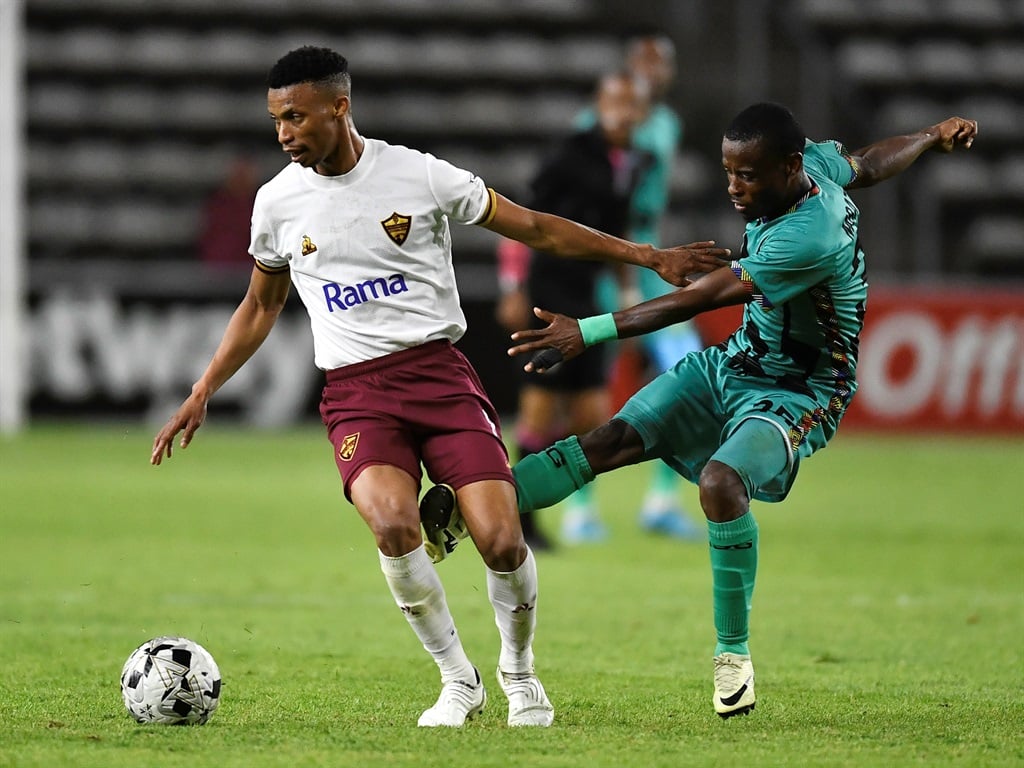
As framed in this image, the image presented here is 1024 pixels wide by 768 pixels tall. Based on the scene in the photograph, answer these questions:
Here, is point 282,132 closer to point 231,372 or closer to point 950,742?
point 231,372

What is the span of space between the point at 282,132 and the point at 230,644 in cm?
224

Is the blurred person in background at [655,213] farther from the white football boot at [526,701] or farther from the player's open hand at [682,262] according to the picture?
the white football boot at [526,701]

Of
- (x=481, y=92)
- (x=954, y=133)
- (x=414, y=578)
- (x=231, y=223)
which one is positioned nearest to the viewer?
(x=414, y=578)

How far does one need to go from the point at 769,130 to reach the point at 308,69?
138 cm

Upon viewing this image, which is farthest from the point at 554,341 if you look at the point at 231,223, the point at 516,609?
the point at 231,223

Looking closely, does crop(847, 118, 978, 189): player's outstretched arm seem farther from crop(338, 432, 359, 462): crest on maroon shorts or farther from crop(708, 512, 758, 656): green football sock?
crop(338, 432, 359, 462): crest on maroon shorts

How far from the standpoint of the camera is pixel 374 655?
20.3 feet

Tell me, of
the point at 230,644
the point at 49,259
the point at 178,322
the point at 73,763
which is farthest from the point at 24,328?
the point at 73,763

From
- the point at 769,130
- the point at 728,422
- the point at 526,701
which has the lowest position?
the point at 526,701

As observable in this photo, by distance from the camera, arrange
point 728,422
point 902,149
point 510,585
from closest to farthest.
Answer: point 510,585 < point 728,422 < point 902,149

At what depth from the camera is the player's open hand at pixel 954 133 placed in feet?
19.2

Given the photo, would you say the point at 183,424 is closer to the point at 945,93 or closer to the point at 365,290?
the point at 365,290

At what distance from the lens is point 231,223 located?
59.1ft

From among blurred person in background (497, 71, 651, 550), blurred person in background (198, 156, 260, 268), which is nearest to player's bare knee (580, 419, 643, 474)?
blurred person in background (497, 71, 651, 550)
